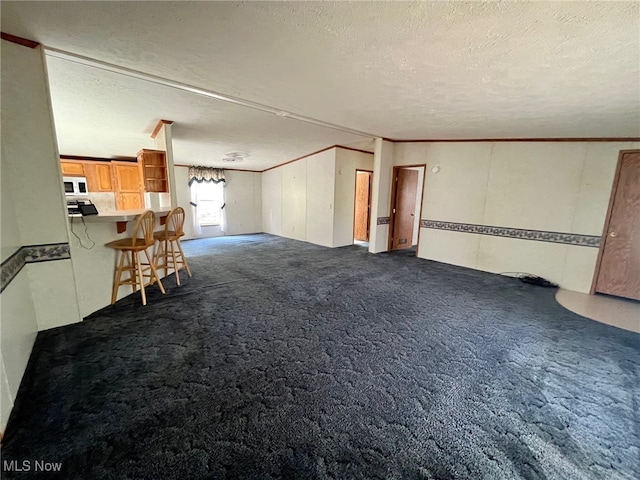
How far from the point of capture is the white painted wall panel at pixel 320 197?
6.18 meters

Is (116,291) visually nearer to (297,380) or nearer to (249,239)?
(297,380)

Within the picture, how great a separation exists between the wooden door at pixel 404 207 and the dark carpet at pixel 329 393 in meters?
3.12

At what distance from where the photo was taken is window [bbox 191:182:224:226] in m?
7.58

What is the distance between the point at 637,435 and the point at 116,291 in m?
4.41

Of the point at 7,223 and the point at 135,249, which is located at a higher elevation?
the point at 7,223

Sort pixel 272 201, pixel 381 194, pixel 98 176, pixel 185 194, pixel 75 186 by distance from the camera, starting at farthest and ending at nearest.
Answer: pixel 272 201 → pixel 185 194 → pixel 98 176 → pixel 75 186 → pixel 381 194

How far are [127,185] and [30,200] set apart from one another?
537 cm

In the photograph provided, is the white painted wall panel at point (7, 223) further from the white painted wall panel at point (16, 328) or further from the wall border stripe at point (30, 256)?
the white painted wall panel at point (16, 328)

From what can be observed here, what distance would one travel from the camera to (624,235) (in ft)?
11.4

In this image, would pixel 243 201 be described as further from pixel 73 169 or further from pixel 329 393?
pixel 329 393

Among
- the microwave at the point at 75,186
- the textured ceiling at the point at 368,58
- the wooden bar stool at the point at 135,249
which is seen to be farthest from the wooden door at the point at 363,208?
the microwave at the point at 75,186

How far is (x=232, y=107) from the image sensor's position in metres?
3.40

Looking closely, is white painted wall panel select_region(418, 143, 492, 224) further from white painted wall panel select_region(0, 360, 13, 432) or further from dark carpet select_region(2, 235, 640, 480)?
white painted wall panel select_region(0, 360, 13, 432)

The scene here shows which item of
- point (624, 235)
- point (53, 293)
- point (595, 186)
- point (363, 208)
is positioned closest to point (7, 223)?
point (53, 293)
